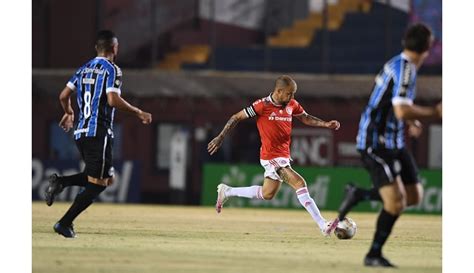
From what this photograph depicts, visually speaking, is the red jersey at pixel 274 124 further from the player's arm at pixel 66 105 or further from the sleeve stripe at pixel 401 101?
the sleeve stripe at pixel 401 101

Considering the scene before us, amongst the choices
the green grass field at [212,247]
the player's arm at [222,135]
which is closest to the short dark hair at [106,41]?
the player's arm at [222,135]

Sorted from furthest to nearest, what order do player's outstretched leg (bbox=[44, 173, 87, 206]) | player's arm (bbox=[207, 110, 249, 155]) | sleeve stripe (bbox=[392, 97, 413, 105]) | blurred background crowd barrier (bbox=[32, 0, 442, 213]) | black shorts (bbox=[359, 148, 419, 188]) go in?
blurred background crowd barrier (bbox=[32, 0, 442, 213]) < player's arm (bbox=[207, 110, 249, 155]) < player's outstretched leg (bbox=[44, 173, 87, 206]) < black shorts (bbox=[359, 148, 419, 188]) < sleeve stripe (bbox=[392, 97, 413, 105])

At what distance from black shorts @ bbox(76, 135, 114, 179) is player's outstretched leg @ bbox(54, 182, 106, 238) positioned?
0.41 ft

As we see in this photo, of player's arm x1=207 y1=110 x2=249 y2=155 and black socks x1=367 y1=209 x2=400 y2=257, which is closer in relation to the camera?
black socks x1=367 y1=209 x2=400 y2=257

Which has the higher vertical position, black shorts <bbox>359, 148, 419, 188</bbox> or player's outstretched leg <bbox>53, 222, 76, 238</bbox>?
black shorts <bbox>359, 148, 419, 188</bbox>

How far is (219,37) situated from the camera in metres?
29.0

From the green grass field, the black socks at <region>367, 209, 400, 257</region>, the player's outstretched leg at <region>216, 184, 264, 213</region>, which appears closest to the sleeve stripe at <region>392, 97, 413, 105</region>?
the black socks at <region>367, 209, 400, 257</region>

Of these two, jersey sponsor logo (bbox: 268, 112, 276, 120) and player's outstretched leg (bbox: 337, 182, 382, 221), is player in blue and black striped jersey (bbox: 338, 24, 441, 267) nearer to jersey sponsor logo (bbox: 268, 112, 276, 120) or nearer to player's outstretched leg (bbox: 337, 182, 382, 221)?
player's outstretched leg (bbox: 337, 182, 382, 221)

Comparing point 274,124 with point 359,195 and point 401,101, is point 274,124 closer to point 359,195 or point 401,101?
point 359,195

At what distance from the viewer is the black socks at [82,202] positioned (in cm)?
Answer: 1131

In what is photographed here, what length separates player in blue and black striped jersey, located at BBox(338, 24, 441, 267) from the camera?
30.8ft

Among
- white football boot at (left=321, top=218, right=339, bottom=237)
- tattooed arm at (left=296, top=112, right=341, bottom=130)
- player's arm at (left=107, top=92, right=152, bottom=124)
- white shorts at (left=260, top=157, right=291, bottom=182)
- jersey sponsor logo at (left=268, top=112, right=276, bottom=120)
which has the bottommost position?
white football boot at (left=321, top=218, right=339, bottom=237)

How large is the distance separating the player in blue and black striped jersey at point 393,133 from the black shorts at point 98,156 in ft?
8.98

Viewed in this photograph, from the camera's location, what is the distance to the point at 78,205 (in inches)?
445
